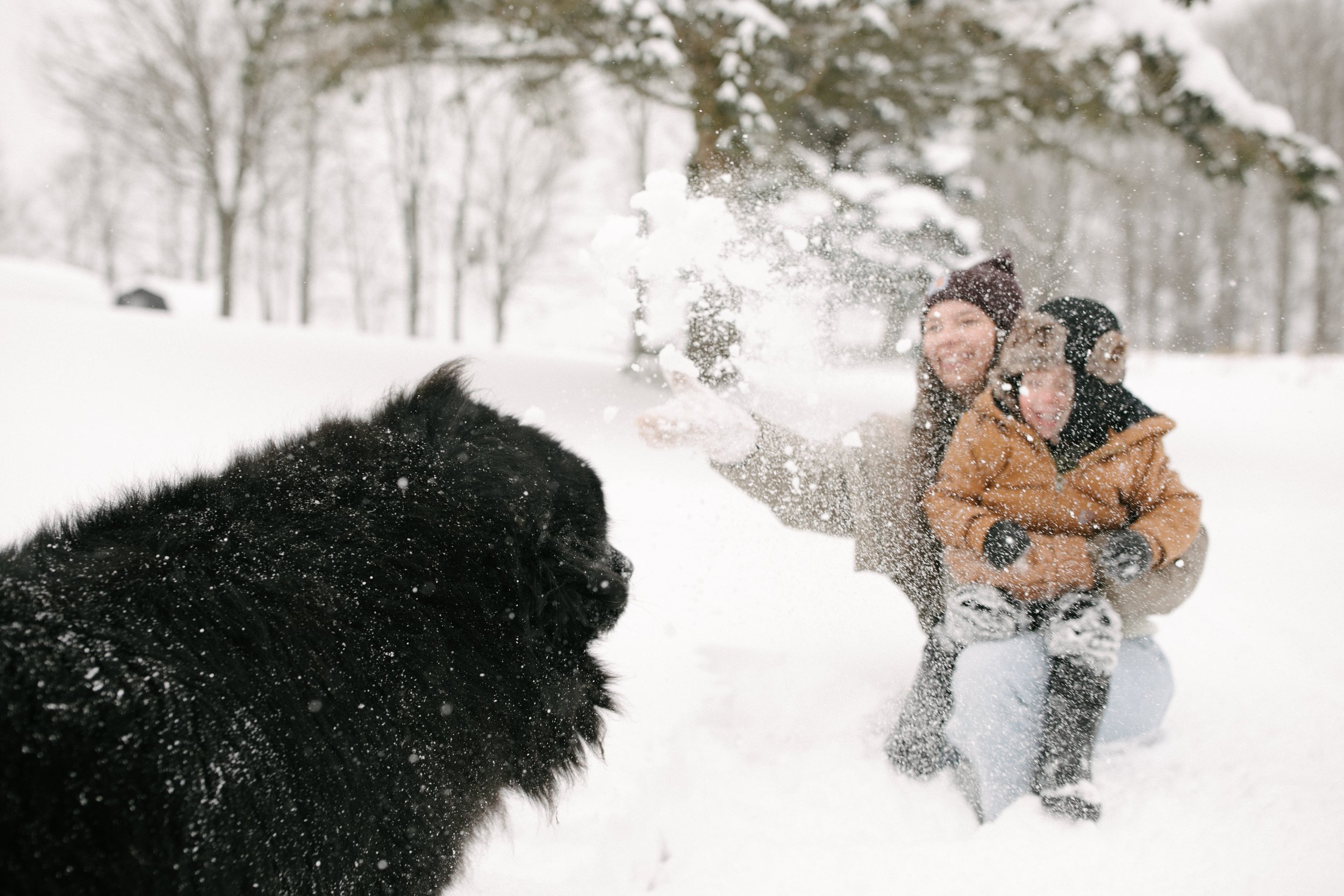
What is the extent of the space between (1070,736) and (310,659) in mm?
1957

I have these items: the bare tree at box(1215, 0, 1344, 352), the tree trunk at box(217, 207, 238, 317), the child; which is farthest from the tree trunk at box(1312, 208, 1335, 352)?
the tree trunk at box(217, 207, 238, 317)

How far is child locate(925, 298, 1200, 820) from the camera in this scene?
1.95 metres

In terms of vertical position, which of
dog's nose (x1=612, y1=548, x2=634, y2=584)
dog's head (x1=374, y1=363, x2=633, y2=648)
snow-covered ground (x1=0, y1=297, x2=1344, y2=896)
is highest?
dog's head (x1=374, y1=363, x2=633, y2=648)

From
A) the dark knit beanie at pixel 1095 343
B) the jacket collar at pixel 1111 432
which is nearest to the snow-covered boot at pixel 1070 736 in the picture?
the jacket collar at pixel 1111 432

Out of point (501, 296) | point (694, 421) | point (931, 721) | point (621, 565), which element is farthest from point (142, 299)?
point (931, 721)

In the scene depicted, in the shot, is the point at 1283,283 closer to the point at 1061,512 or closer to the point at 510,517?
the point at 1061,512

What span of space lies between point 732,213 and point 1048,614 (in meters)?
2.01

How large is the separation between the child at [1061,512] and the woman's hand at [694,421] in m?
0.65

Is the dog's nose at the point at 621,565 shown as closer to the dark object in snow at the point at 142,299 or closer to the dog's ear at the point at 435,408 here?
the dog's ear at the point at 435,408

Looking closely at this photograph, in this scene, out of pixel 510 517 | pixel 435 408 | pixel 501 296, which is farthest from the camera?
pixel 501 296

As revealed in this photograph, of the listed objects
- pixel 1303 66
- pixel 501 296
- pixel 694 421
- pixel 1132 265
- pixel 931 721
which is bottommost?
pixel 931 721

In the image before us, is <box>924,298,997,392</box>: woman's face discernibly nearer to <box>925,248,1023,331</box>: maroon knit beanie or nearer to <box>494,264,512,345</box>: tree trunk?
<box>925,248,1023,331</box>: maroon knit beanie

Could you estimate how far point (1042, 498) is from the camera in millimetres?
2125

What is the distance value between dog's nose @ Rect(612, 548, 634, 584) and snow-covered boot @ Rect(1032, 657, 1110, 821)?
1.26 meters
